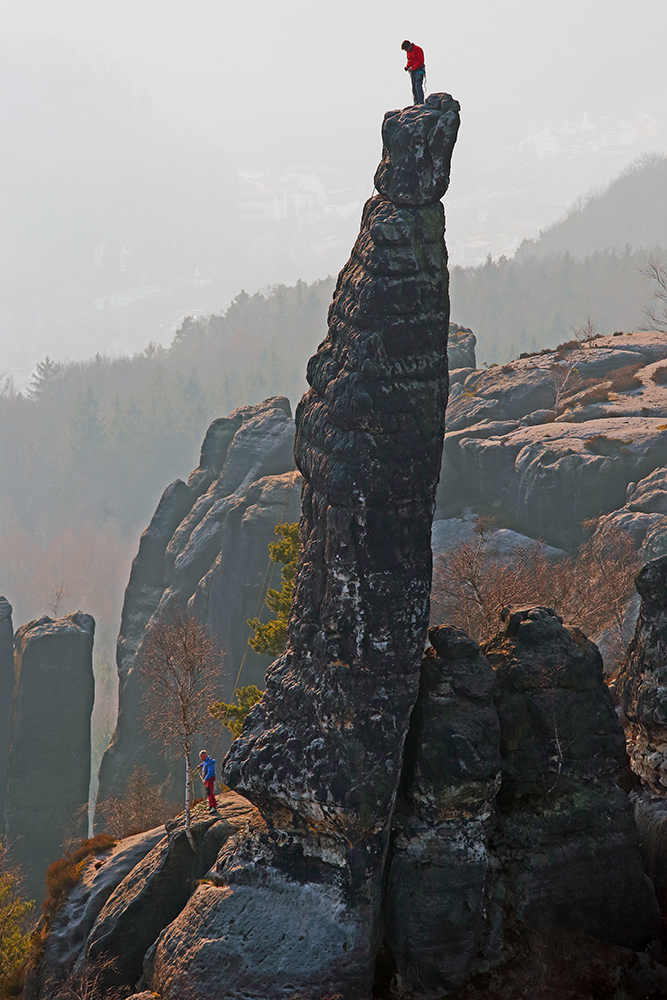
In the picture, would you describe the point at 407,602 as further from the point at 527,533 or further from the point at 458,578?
the point at 527,533

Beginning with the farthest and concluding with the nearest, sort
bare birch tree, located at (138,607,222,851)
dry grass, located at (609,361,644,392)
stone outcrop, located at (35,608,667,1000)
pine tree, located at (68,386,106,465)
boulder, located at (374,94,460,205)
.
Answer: pine tree, located at (68,386,106,465) → dry grass, located at (609,361,644,392) → bare birch tree, located at (138,607,222,851) → stone outcrop, located at (35,608,667,1000) → boulder, located at (374,94,460,205)

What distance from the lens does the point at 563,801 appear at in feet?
72.4

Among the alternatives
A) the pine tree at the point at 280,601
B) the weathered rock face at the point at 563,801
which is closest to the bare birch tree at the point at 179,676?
the pine tree at the point at 280,601

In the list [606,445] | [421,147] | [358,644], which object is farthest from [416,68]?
[606,445]

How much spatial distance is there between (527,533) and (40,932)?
125 ft

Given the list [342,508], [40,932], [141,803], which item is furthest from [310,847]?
[141,803]

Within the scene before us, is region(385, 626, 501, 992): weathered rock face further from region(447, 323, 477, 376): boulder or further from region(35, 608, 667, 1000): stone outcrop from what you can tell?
region(447, 323, 477, 376): boulder

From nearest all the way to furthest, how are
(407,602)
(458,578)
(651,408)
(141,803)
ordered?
1. (407,602)
2. (458,578)
3. (141,803)
4. (651,408)

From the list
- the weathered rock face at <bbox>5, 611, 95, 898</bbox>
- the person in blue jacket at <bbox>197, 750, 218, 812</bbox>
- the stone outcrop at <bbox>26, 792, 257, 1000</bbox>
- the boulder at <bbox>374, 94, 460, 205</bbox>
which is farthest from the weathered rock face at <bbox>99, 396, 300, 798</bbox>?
the boulder at <bbox>374, 94, 460, 205</bbox>

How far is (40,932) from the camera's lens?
85.2 ft

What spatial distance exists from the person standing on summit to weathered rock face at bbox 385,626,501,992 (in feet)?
53.6

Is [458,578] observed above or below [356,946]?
above

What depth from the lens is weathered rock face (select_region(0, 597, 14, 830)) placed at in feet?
190

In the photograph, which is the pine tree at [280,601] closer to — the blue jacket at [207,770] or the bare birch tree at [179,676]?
the bare birch tree at [179,676]
